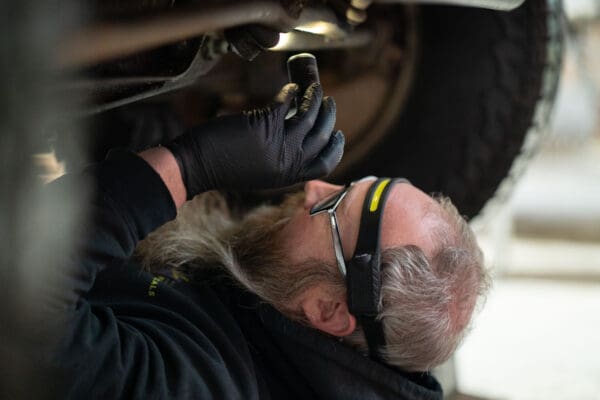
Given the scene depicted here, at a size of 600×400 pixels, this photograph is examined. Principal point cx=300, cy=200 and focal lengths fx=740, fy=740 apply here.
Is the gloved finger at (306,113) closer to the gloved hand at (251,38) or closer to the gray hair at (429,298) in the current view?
the gloved hand at (251,38)

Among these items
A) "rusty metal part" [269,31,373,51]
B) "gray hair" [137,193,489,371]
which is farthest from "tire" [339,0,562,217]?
"gray hair" [137,193,489,371]

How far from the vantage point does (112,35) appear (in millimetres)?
574

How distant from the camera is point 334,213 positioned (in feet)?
3.22

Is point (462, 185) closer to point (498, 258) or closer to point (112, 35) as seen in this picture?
point (112, 35)

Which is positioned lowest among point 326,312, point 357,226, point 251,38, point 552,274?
point 552,274

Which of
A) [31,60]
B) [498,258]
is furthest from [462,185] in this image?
[498,258]

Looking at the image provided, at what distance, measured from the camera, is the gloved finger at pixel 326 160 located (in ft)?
2.54

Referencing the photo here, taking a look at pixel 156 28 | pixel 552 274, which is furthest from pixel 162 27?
pixel 552 274

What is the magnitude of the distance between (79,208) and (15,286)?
96mm

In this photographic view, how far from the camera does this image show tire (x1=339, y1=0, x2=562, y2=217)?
1358 mm

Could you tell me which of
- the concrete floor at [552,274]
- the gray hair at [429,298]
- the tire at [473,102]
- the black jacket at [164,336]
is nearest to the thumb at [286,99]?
the black jacket at [164,336]

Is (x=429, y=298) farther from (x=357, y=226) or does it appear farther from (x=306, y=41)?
(x=306, y=41)

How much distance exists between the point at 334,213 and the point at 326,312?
13cm

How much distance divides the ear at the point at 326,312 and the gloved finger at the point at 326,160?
0.24m
